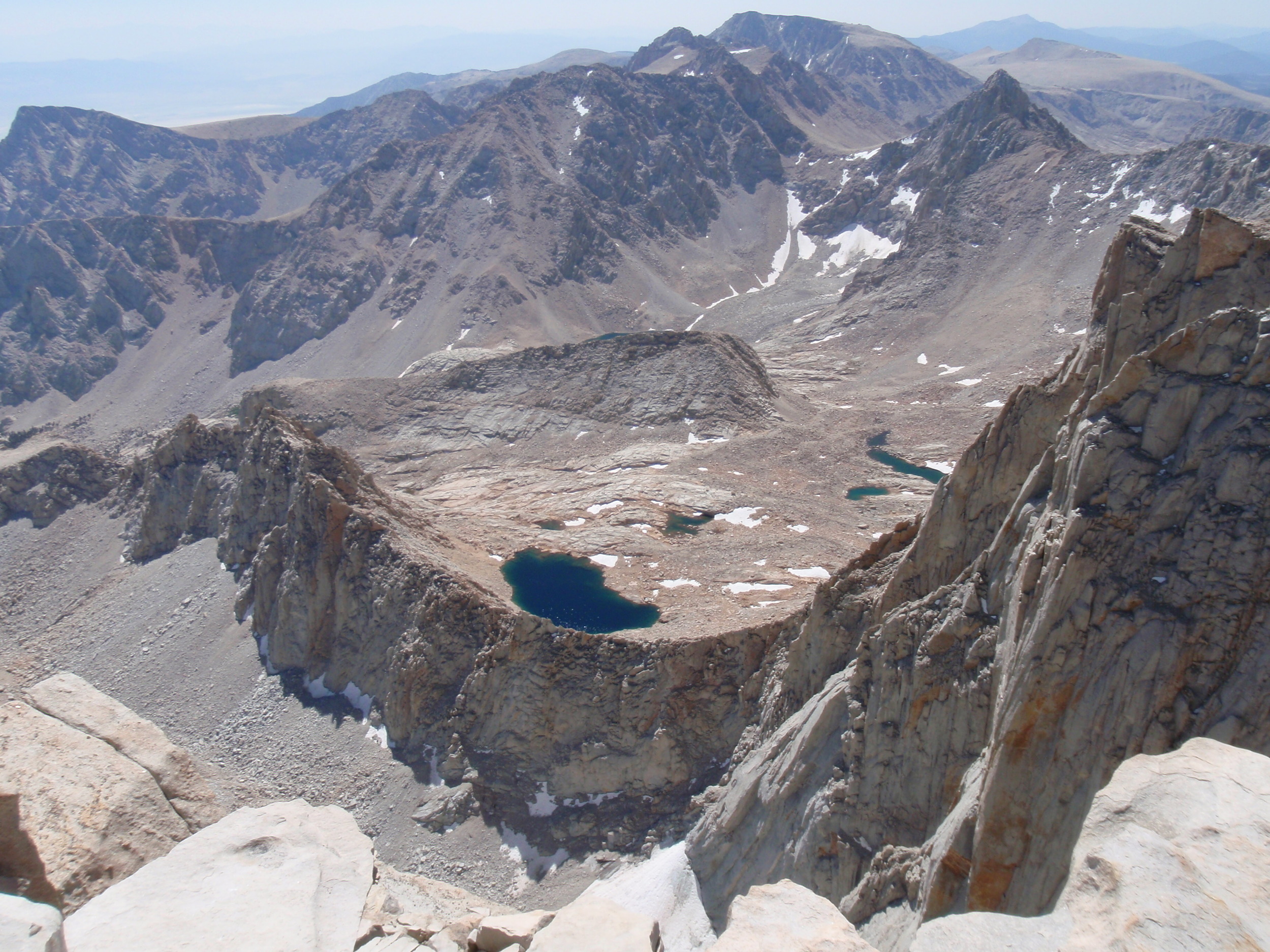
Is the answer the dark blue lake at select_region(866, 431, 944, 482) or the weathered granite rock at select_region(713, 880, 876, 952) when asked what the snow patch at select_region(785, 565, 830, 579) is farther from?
the weathered granite rock at select_region(713, 880, 876, 952)

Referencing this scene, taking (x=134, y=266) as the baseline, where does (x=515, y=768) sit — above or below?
below

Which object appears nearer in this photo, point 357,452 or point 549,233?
point 357,452

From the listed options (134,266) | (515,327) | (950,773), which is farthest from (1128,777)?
(134,266)

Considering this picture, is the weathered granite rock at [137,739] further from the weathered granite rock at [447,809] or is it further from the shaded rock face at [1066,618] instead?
the weathered granite rock at [447,809]

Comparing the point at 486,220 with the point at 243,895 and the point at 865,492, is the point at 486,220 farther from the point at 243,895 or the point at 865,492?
the point at 243,895

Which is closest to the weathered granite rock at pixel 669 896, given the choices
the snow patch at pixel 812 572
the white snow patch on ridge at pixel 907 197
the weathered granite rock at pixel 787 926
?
the weathered granite rock at pixel 787 926

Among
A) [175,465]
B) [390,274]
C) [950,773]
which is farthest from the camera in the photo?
[390,274]

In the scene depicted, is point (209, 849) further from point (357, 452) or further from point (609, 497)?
point (357, 452)
